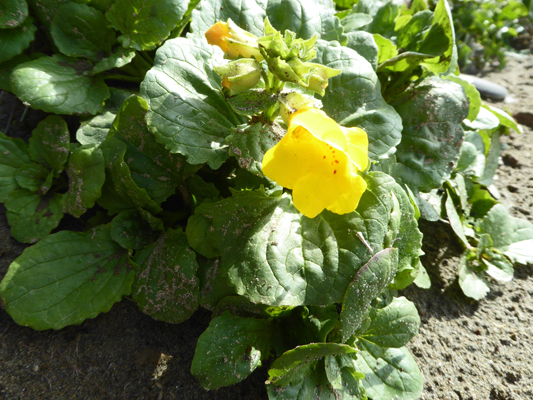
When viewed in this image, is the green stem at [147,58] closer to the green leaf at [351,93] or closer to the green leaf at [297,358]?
the green leaf at [351,93]

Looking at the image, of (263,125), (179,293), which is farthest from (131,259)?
(263,125)

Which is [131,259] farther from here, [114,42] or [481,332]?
[481,332]

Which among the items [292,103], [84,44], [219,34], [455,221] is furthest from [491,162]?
[84,44]

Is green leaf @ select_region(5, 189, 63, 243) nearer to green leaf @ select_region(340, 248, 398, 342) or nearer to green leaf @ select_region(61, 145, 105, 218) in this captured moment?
green leaf @ select_region(61, 145, 105, 218)

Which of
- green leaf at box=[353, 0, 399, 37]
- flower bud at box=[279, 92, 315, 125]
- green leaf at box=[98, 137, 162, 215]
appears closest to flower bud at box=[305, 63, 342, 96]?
flower bud at box=[279, 92, 315, 125]

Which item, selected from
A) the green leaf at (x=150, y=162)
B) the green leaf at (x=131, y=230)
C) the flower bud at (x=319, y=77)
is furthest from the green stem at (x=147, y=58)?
the flower bud at (x=319, y=77)

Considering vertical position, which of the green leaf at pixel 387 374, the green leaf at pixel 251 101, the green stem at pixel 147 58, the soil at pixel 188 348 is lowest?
the soil at pixel 188 348
